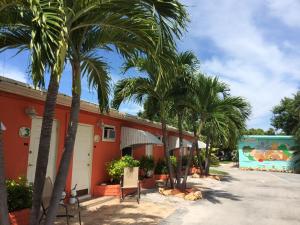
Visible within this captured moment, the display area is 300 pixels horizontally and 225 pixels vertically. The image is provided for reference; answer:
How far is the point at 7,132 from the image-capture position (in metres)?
7.94

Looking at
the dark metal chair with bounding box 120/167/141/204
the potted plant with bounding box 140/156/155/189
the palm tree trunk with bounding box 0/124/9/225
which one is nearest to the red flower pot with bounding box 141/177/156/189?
the potted plant with bounding box 140/156/155/189

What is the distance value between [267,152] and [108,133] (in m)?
26.6

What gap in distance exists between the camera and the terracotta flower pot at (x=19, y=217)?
21.4 ft

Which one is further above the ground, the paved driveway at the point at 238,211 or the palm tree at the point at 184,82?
the palm tree at the point at 184,82

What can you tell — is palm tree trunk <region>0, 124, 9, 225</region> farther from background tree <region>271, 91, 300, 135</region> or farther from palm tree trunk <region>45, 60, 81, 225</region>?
background tree <region>271, 91, 300, 135</region>

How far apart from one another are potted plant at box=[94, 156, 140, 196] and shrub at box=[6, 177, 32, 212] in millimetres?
4672

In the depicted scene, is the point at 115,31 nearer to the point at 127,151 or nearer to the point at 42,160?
the point at 42,160

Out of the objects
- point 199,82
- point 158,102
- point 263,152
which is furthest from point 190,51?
point 263,152

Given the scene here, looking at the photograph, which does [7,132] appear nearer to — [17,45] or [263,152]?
[17,45]

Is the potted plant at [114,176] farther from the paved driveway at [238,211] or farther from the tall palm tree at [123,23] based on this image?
the tall palm tree at [123,23]

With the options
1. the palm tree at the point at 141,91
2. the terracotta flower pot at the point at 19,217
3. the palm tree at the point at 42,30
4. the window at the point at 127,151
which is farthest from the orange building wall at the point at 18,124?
the window at the point at 127,151

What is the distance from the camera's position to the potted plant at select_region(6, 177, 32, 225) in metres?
6.63

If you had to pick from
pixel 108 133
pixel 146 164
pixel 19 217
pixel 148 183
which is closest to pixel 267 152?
pixel 146 164

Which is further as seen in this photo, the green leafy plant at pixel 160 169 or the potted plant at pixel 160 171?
the green leafy plant at pixel 160 169
